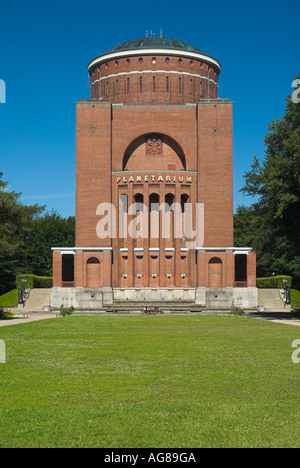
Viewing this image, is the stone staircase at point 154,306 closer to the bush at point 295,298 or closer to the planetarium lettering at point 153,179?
the planetarium lettering at point 153,179

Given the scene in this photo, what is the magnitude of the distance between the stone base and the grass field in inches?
1281

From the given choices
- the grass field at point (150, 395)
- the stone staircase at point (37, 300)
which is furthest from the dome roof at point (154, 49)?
the grass field at point (150, 395)

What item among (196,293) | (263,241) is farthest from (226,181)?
(263,241)

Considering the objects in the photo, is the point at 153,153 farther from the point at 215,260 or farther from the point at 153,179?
the point at 215,260

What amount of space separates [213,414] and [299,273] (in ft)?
180

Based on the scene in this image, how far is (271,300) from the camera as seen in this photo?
202ft

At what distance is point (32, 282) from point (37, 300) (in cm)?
580

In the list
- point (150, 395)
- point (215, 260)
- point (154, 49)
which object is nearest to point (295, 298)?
point (215, 260)

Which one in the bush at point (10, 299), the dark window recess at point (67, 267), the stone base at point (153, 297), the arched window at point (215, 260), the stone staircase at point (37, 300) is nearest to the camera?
the stone base at point (153, 297)

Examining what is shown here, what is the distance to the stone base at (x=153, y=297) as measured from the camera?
52.2m

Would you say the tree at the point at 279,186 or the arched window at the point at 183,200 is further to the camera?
the arched window at the point at 183,200

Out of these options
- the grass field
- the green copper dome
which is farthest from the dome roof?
the grass field

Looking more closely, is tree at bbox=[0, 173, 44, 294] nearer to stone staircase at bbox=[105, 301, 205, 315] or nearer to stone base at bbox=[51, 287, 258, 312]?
stone staircase at bbox=[105, 301, 205, 315]

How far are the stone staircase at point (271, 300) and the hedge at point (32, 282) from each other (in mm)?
25189
